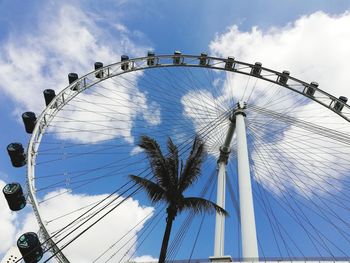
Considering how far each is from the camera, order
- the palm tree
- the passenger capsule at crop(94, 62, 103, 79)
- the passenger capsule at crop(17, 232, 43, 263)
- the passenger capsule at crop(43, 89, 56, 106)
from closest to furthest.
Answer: the palm tree < the passenger capsule at crop(17, 232, 43, 263) < the passenger capsule at crop(43, 89, 56, 106) < the passenger capsule at crop(94, 62, 103, 79)

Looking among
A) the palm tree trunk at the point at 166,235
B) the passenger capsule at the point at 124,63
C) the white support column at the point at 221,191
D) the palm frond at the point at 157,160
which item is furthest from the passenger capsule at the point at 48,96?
the palm tree trunk at the point at 166,235

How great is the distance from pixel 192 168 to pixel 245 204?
4.65 m

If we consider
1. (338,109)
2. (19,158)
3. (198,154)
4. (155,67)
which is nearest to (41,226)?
(19,158)

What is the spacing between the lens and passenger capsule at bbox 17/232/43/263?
16.1m

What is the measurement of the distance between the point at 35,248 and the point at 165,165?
270 inches

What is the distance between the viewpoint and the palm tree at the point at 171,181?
48.6 ft

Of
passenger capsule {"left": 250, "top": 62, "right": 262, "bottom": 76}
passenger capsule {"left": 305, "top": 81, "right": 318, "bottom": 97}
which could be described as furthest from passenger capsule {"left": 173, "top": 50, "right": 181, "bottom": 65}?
passenger capsule {"left": 305, "top": 81, "right": 318, "bottom": 97}

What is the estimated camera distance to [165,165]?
50.0 feet

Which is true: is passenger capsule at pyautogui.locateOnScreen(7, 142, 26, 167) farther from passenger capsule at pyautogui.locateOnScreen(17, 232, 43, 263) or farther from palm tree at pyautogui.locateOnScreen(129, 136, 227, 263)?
palm tree at pyautogui.locateOnScreen(129, 136, 227, 263)

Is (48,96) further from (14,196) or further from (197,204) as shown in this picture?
(197,204)

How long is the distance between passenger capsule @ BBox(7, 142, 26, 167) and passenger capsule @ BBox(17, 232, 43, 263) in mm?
5233

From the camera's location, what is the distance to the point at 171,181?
592 inches

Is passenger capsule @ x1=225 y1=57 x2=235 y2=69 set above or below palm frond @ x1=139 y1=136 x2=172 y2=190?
above

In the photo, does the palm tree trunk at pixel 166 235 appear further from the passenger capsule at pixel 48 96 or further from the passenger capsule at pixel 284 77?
the passenger capsule at pixel 284 77
